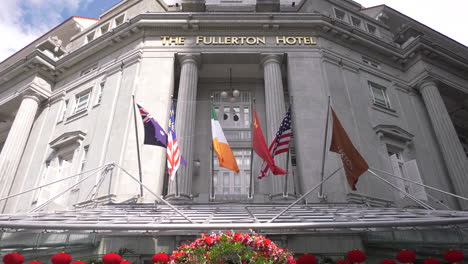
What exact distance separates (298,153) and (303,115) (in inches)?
87.3

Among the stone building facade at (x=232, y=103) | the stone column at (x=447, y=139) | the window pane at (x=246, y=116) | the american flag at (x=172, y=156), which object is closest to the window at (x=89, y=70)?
the stone building facade at (x=232, y=103)

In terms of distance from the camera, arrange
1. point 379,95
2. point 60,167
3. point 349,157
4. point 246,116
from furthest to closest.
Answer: point 379,95
point 246,116
point 60,167
point 349,157

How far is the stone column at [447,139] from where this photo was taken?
669 inches

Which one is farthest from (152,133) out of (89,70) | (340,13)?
(340,13)

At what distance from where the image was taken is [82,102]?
20.5m

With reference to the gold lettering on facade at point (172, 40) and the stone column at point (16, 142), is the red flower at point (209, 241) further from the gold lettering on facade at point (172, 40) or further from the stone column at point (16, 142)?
the stone column at point (16, 142)

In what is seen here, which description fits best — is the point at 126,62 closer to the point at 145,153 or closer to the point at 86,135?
the point at 86,135

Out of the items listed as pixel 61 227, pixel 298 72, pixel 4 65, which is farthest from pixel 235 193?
pixel 4 65

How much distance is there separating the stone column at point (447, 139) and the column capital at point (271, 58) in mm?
9732

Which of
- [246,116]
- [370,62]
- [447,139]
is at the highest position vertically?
[370,62]

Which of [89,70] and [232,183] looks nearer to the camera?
[232,183]

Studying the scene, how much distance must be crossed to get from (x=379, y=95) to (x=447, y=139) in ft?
14.8

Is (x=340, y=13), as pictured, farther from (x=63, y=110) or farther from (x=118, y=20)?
(x=63, y=110)

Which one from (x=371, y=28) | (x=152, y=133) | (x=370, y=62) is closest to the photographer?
(x=152, y=133)
